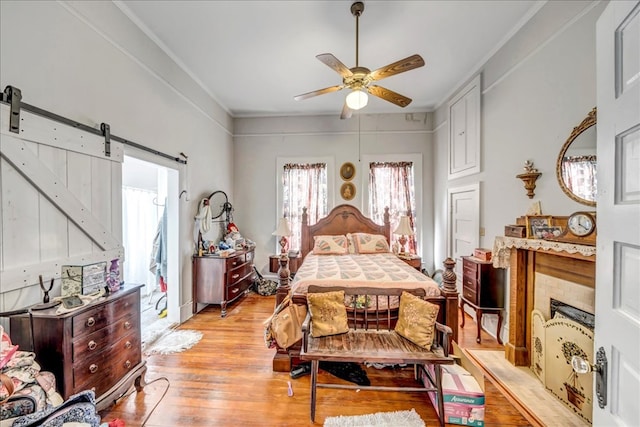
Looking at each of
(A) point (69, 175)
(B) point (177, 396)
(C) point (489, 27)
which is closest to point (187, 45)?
(A) point (69, 175)

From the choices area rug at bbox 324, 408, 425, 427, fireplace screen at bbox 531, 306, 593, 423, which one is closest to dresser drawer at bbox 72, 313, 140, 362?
area rug at bbox 324, 408, 425, 427

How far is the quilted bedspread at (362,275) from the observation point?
7.60ft

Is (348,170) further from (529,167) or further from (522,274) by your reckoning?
(522,274)

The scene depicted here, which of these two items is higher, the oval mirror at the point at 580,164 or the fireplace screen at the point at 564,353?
the oval mirror at the point at 580,164

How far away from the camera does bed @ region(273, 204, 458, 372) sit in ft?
7.38

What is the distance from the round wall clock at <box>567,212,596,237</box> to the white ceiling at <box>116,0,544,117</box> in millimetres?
1970

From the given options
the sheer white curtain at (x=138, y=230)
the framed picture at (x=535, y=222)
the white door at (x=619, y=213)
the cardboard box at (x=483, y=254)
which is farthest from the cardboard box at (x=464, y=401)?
the sheer white curtain at (x=138, y=230)

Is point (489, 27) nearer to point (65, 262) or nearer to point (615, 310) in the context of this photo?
point (615, 310)

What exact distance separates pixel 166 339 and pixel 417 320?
8.92 feet

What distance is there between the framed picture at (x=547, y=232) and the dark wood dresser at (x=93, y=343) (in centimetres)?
337

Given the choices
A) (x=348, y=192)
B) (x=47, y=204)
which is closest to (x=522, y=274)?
(x=348, y=192)

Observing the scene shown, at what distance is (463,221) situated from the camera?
3742 mm

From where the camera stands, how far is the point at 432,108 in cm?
468

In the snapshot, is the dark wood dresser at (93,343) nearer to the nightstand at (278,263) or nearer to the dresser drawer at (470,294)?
the nightstand at (278,263)
